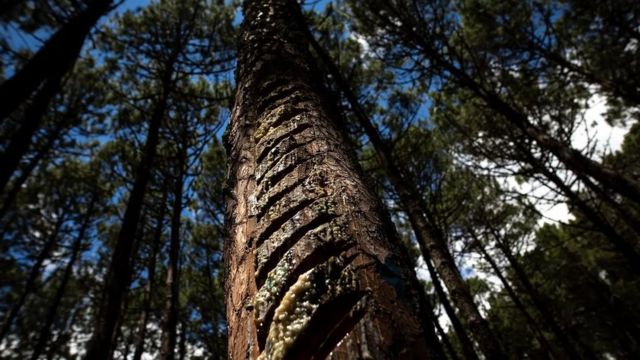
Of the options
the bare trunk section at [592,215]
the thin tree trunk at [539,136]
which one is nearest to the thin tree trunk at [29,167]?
the thin tree trunk at [539,136]

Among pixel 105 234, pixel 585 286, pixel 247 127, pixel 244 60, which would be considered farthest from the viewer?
pixel 585 286

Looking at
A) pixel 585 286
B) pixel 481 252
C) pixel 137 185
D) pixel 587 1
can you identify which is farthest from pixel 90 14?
pixel 585 286

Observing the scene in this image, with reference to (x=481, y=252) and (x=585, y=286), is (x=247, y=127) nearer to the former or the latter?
(x=481, y=252)

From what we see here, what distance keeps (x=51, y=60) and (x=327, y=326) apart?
4088 mm

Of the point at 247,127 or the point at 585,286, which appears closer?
the point at 247,127

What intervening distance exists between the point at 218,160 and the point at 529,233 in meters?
11.6

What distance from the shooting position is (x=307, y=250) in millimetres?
603

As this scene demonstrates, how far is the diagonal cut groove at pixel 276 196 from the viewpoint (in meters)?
0.73

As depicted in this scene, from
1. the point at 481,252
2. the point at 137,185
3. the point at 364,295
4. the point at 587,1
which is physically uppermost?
the point at 587,1

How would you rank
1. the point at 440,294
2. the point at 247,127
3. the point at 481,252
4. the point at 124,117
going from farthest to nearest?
the point at 481,252, the point at 124,117, the point at 440,294, the point at 247,127

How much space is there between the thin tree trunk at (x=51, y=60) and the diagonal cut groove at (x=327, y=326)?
141 inches

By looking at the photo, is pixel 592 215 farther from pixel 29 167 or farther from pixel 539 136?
pixel 29 167

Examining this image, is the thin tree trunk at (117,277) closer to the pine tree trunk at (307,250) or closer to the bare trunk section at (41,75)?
the bare trunk section at (41,75)

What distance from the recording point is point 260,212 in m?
0.75
